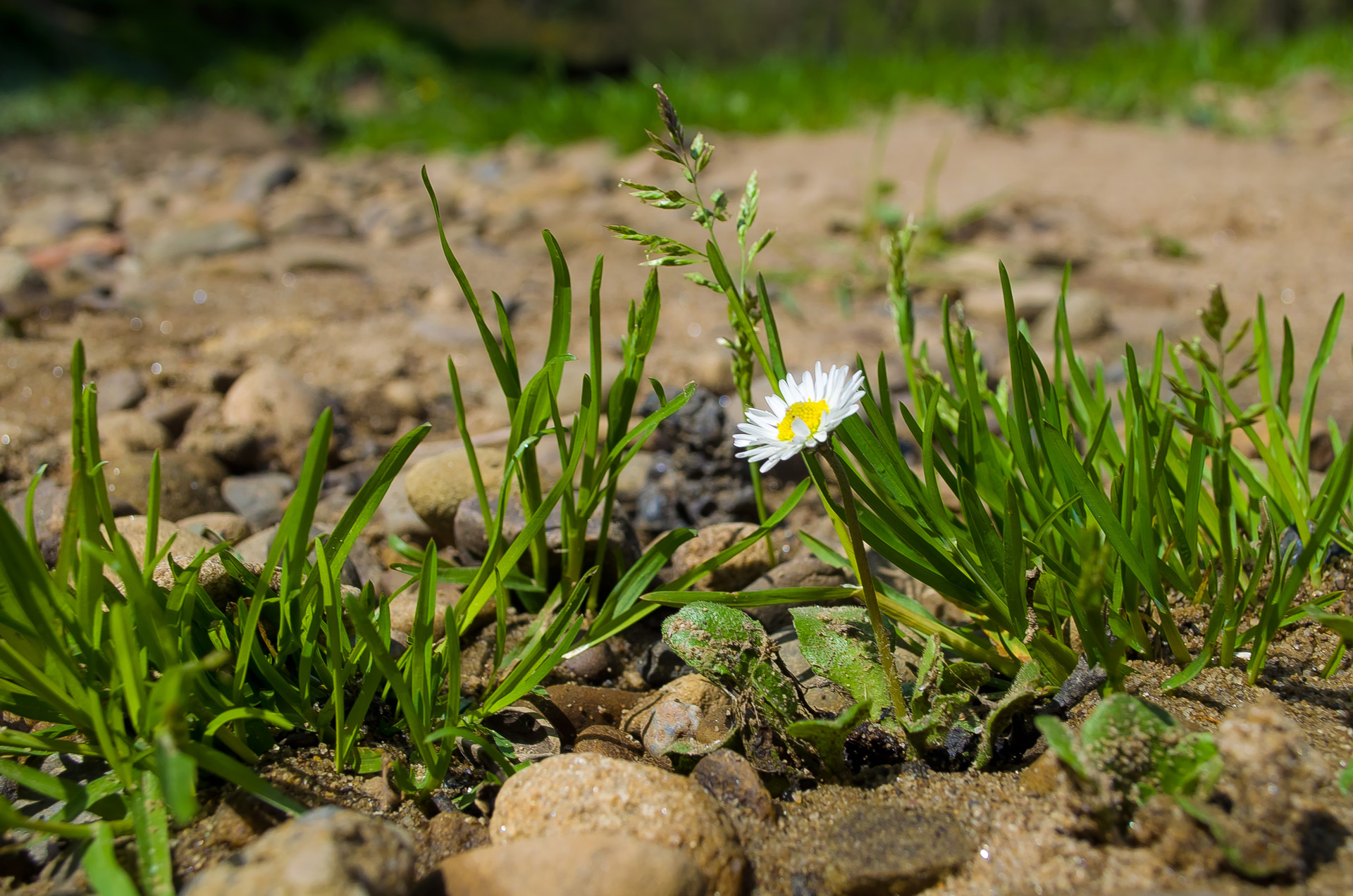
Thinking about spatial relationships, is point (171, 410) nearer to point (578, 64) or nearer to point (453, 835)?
point (453, 835)

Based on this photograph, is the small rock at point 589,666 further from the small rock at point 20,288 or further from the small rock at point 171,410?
the small rock at point 20,288

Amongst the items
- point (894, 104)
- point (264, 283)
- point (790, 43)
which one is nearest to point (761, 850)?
point (264, 283)

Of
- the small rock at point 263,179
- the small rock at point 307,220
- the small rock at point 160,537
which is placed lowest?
the small rock at point 160,537

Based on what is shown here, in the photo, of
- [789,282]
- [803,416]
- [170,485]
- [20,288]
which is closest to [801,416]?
[803,416]

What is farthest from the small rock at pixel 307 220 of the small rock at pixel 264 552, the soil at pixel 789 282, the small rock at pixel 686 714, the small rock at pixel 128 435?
the small rock at pixel 686 714

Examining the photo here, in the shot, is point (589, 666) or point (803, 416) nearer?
point (803, 416)

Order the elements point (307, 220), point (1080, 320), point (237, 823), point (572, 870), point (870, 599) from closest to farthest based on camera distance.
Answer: point (572, 870), point (237, 823), point (870, 599), point (1080, 320), point (307, 220)

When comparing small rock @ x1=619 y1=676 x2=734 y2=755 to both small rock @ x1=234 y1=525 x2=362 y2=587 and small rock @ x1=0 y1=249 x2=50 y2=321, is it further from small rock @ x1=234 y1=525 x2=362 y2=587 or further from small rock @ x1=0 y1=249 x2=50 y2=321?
small rock @ x1=0 y1=249 x2=50 y2=321
